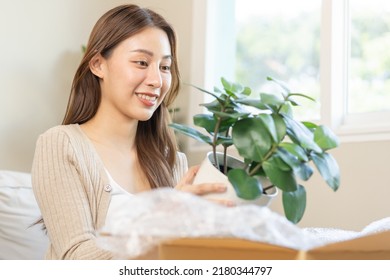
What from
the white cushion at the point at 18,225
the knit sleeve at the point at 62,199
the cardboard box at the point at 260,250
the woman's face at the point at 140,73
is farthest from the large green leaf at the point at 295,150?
the white cushion at the point at 18,225

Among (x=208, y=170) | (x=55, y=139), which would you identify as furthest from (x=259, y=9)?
(x=208, y=170)

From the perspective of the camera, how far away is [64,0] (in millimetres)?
3188

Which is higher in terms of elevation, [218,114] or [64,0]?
[64,0]

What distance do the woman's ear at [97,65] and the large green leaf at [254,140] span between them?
93 centimetres

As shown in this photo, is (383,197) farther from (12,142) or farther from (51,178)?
(12,142)

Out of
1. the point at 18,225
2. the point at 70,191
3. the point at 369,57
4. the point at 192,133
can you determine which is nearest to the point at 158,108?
the point at 70,191

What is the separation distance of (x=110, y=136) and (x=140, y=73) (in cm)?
20

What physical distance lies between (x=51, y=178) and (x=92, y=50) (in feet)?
1.40

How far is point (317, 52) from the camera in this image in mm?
2684

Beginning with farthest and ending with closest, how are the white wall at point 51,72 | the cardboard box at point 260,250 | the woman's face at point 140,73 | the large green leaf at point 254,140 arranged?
1. the white wall at point 51,72
2. the woman's face at point 140,73
3. the large green leaf at point 254,140
4. the cardboard box at point 260,250

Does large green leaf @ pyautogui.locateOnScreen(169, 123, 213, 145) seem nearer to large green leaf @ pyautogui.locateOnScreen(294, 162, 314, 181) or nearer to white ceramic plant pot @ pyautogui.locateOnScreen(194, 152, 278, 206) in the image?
white ceramic plant pot @ pyautogui.locateOnScreen(194, 152, 278, 206)

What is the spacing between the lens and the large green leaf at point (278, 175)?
0.75m

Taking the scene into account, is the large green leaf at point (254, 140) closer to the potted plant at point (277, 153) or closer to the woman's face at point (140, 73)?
the potted plant at point (277, 153)

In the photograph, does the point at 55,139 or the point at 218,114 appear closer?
the point at 218,114
